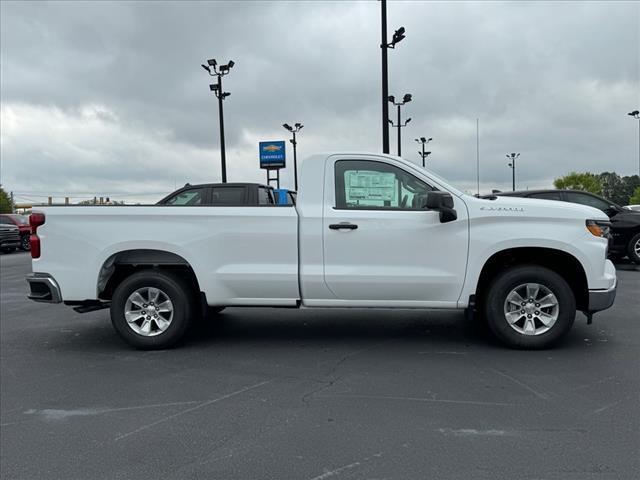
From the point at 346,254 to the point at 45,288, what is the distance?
3.27 meters

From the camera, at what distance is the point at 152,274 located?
18.1ft

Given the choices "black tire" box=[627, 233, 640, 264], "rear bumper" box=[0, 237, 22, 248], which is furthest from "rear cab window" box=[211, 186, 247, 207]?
"rear bumper" box=[0, 237, 22, 248]

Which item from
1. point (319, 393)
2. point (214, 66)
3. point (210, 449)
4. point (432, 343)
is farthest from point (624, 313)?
point (214, 66)

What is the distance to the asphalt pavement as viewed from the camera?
119 inches

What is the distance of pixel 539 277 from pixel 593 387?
128cm

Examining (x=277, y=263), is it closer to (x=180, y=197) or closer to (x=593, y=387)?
(x=593, y=387)

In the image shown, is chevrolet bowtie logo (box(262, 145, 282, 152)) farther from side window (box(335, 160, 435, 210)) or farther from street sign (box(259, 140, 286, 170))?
side window (box(335, 160, 435, 210))

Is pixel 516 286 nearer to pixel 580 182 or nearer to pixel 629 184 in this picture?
pixel 580 182

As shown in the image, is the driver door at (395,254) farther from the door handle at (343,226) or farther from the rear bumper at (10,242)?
the rear bumper at (10,242)

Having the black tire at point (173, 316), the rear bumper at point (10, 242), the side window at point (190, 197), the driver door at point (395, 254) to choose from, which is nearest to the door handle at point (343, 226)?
the driver door at point (395, 254)

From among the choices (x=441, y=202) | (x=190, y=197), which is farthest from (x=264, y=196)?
(x=441, y=202)

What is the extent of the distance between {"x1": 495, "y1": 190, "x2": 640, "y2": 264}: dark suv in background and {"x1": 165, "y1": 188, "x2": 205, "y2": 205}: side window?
6896 millimetres

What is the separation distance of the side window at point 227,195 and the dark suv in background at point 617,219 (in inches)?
238

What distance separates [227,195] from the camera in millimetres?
10969
